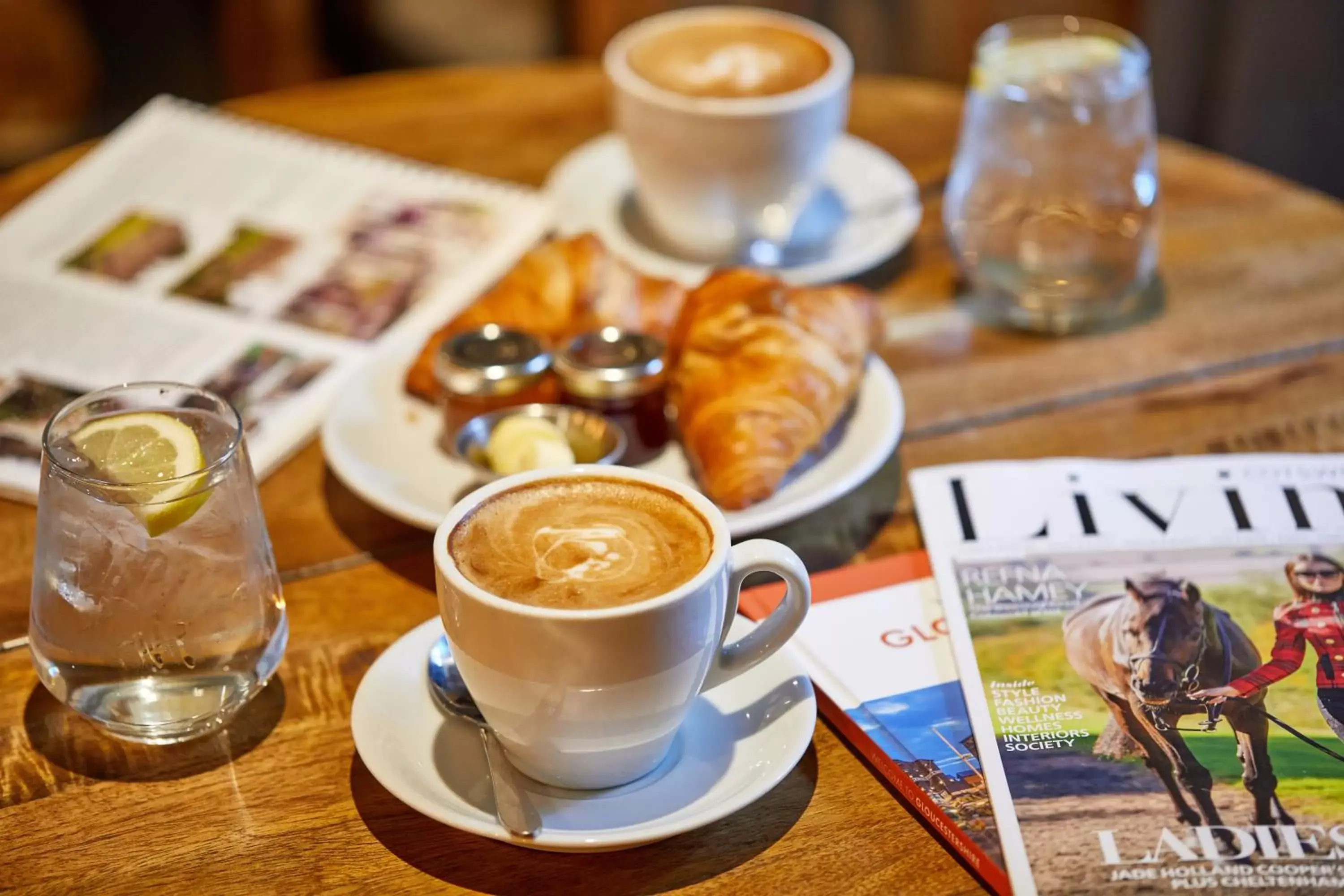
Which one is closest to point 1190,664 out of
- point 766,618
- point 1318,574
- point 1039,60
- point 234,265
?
point 1318,574

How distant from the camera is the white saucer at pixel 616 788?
24.4 inches

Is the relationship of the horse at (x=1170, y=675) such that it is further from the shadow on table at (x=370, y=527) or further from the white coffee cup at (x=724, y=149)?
the white coffee cup at (x=724, y=149)

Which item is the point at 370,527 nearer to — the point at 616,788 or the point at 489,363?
the point at 489,363

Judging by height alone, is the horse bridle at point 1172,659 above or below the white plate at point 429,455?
above

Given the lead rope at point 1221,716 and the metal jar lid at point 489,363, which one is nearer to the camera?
the lead rope at point 1221,716

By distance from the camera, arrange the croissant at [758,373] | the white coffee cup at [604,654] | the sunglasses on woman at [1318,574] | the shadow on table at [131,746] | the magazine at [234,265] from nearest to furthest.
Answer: the white coffee cup at [604,654] < the shadow on table at [131,746] < the sunglasses on woman at [1318,574] < the croissant at [758,373] < the magazine at [234,265]

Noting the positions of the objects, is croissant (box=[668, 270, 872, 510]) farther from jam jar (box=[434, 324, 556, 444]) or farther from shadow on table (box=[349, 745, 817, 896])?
shadow on table (box=[349, 745, 817, 896])

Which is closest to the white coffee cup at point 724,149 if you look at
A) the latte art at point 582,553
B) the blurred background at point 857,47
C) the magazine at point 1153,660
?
the magazine at point 1153,660

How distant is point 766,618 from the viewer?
690 millimetres

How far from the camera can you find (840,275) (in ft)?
3.92

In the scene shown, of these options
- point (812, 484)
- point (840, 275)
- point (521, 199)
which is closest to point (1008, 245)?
point (840, 275)

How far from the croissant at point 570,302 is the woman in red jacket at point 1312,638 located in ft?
1.59

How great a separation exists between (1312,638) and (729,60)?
726 mm

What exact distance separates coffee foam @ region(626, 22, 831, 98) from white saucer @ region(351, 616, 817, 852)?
63 centimetres
